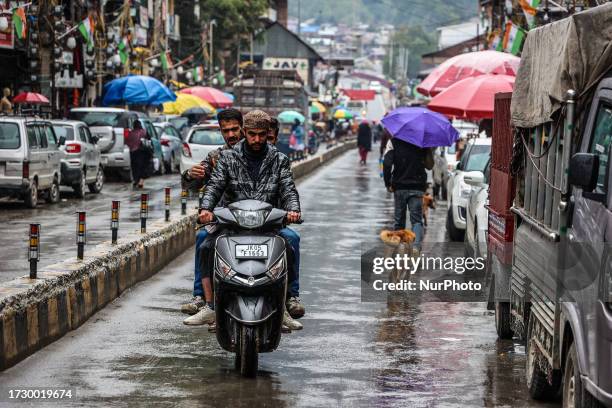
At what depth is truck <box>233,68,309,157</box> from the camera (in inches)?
2087

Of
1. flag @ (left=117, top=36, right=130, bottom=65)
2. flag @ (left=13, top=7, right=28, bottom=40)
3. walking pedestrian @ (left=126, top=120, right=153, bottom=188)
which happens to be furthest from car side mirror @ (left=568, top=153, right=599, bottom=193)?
flag @ (left=117, top=36, right=130, bottom=65)

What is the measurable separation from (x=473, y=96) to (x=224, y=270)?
11.1 meters

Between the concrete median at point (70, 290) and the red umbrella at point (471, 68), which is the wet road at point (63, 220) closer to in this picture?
the concrete median at point (70, 290)

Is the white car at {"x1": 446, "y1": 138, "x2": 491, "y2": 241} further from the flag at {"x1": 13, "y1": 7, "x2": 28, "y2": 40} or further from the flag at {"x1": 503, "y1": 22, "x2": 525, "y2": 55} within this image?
the flag at {"x1": 13, "y1": 7, "x2": 28, "y2": 40}

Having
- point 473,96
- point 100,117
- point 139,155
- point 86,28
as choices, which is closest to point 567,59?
point 473,96

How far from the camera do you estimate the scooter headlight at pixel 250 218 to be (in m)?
9.01

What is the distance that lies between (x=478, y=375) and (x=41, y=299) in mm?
3417

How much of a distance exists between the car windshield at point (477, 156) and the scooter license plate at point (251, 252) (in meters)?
12.7

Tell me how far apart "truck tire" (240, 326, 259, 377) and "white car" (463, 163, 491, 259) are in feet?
18.1

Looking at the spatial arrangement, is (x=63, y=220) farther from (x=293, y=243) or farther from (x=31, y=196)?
(x=293, y=243)

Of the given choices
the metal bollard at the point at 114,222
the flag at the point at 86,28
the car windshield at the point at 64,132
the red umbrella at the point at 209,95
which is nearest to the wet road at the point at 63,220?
the metal bollard at the point at 114,222

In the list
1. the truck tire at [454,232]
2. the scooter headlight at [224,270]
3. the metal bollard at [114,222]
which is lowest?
the truck tire at [454,232]

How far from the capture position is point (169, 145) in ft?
131

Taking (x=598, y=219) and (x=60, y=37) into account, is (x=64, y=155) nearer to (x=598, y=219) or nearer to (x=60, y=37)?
(x=60, y=37)
